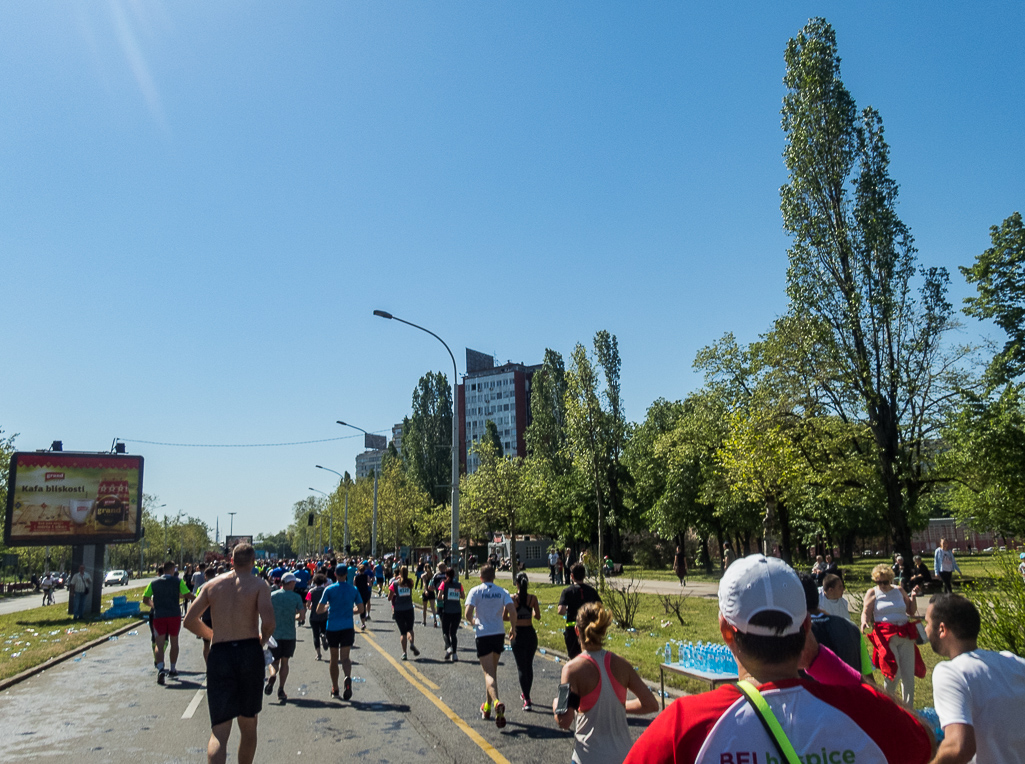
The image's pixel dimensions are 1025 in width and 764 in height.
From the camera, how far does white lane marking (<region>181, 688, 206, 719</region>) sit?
8.94 m

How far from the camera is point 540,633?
16.6 meters

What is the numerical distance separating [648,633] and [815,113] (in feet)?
71.5

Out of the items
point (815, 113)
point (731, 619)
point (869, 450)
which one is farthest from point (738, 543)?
point (731, 619)

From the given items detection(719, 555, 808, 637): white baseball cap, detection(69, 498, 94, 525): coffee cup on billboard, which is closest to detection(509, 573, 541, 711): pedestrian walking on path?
detection(719, 555, 808, 637): white baseball cap

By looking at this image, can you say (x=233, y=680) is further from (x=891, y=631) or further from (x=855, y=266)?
(x=855, y=266)

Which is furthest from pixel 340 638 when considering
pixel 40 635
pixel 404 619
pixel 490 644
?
pixel 40 635

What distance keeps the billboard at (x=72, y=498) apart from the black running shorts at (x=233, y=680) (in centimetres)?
2442

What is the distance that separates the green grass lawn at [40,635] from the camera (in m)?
14.1

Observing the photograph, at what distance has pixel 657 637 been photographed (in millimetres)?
14969

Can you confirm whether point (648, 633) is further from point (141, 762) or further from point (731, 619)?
point (731, 619)

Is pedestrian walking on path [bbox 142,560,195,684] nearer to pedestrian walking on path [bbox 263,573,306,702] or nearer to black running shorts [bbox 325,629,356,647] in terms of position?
pedestrian walking on path [bbox 263,573,306,702]

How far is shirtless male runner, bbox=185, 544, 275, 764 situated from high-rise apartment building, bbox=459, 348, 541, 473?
109733 mm

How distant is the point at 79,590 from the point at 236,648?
2300 centimetres

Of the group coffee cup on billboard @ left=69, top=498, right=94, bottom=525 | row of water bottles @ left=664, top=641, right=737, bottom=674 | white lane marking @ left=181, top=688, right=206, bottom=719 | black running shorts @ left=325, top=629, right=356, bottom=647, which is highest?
coffee cup on billboard @ left=69, top=498, right=94, bottom=525
